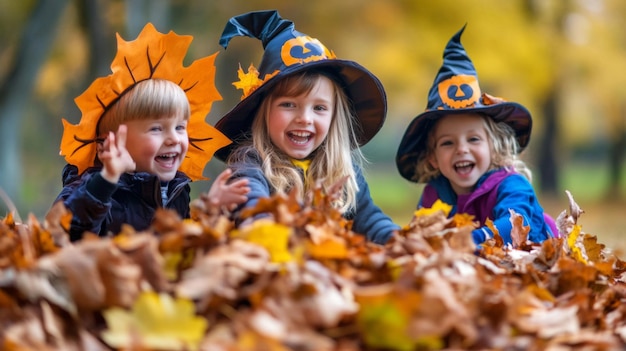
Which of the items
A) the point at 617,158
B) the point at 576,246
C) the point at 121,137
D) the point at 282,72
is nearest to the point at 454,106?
the point at 282,72

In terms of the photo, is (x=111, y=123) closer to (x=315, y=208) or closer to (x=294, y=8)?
(x=315, y=208)

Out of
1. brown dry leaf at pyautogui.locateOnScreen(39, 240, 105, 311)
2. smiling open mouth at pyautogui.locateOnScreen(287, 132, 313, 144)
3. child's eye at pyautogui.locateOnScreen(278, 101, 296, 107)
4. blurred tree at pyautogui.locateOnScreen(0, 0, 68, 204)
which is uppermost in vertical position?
blurred tree at pyautogui.locateOnScreen(0, 0, 68, 204)

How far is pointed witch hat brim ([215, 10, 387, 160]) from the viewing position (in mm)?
3105

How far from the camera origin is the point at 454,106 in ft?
13.3

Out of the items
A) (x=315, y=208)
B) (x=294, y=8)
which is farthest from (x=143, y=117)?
(x=294, y=8)

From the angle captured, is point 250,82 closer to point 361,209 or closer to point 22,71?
point 361,209

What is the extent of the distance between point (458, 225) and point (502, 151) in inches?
85.0

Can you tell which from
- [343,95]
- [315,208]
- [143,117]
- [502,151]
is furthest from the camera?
[502,151]

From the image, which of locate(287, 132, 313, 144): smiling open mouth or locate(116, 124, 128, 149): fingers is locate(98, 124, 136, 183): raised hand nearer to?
locate(116, 124, 128, 149): fingers

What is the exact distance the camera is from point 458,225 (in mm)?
2184

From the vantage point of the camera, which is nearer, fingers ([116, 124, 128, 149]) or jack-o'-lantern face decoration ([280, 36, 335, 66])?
fingers ([116, 124, 128, 149])

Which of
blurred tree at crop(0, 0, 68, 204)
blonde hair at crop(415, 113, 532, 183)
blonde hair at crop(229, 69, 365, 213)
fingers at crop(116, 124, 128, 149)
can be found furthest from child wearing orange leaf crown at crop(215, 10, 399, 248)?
blurred tree at crop(0, 0, 68, 204)

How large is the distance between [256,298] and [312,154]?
5.98 feet

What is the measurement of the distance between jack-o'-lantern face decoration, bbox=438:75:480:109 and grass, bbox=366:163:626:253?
4.40 feet
